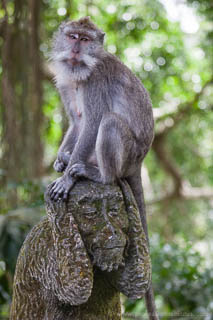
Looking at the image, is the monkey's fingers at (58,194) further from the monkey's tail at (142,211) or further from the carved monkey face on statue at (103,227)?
the monkey's tail at (142,211)

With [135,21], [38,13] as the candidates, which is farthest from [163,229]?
[38,13]

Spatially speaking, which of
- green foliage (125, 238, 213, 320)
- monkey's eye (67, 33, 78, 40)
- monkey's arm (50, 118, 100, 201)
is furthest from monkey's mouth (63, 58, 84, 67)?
green foliage (125, 238, 213, 320)

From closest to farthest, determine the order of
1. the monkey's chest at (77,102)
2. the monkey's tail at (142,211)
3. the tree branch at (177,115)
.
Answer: the monkey's tail at (142,211)
the monkey's chest at (77,102)
the tree branch at (177,115)

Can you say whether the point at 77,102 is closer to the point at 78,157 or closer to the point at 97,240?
the point at 78,157

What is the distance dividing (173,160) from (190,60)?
2.26 m

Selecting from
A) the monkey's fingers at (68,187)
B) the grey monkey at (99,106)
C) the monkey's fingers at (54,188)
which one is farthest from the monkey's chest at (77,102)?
the monkey's fingers at (54,188)

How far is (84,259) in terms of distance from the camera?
6.63 feet

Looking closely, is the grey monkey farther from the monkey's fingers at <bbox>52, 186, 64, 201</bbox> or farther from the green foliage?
the green foliage

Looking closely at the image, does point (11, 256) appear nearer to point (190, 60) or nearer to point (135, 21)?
point (135, 21)

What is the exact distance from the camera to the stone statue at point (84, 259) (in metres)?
2.02

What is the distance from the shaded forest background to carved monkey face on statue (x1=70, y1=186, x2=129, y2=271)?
197cm

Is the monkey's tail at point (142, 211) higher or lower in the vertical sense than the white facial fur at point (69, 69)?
lower

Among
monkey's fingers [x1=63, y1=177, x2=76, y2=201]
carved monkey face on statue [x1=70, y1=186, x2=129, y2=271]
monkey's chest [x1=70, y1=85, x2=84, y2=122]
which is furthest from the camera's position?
monkey's chest [x1=70, y1=85, x2=84, y2=122]

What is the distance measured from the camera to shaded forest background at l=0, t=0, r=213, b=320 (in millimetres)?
4859
